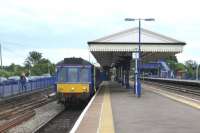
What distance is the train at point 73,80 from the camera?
1074 inches

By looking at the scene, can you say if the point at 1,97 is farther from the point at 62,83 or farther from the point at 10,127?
the point at 10,127

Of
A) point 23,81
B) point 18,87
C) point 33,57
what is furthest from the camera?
point 33,57

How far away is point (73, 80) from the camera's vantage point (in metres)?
27.8

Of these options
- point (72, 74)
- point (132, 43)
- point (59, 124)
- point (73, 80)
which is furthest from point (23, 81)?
point (59, 124)

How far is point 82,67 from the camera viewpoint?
2823cm

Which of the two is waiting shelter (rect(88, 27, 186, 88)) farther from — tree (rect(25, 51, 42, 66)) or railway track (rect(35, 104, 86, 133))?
tree (rect(25, 51, 42, 66))

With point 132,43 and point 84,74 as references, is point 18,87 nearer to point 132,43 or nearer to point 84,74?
point 132,43

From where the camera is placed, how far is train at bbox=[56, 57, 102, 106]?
1074 inches

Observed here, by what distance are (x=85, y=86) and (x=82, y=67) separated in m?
1.32

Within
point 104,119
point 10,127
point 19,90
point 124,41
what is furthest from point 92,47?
point 104,119

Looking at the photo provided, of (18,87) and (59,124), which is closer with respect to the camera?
(59,124)

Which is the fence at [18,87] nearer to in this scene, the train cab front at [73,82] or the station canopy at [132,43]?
the station canopy at [132,43]

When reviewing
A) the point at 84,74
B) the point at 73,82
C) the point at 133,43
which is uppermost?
the point at 133,43

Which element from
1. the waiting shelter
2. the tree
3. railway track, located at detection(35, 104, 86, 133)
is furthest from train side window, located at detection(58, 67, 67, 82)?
the tree
